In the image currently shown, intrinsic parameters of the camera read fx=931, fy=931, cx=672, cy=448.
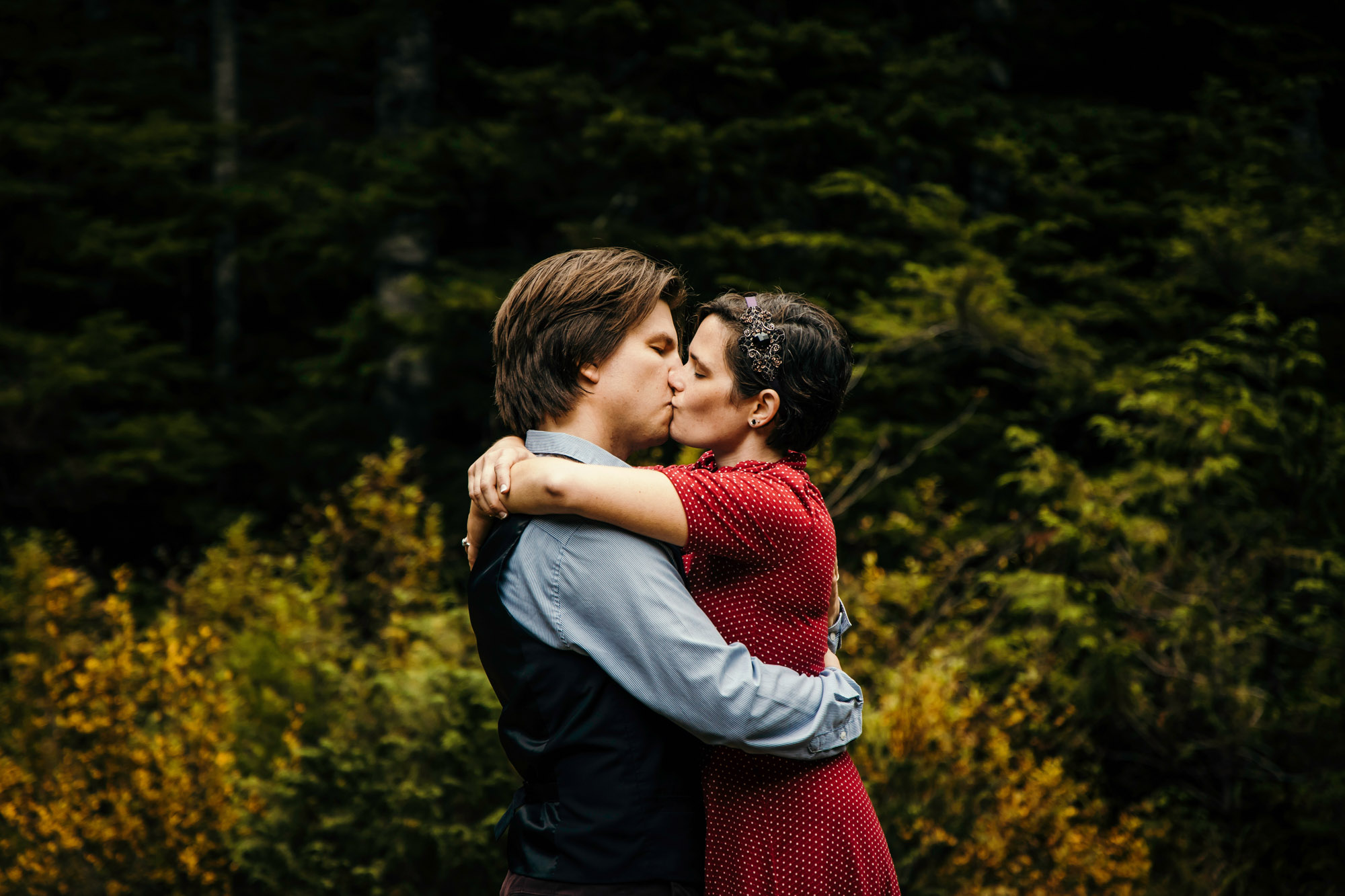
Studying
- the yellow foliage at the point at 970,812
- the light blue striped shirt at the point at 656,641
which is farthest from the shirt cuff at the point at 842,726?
the yellow foliage at the point at 970,812

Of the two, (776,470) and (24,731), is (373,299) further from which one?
(776,470)

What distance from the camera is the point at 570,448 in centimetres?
163

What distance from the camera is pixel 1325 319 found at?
5.38 metres

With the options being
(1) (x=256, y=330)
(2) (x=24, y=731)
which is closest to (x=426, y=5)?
(1) (x=256, y=330)

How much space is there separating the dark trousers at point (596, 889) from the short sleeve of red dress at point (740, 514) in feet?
1.78

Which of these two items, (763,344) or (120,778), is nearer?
(763,344)

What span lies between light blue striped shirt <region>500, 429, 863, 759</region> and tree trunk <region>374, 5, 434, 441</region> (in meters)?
7.23

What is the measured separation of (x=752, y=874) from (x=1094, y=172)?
23.6 feet

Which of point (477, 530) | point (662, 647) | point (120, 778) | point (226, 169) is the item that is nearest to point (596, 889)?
point (662, 647)

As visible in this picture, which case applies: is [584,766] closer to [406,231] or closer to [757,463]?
[757,463]

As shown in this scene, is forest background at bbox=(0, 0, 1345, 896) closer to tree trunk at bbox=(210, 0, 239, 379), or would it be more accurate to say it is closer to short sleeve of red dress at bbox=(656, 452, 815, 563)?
tree trunk at bbox=(210, 0, 239, 379)

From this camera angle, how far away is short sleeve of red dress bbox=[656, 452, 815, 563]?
4.99ft

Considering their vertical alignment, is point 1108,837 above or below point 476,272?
below

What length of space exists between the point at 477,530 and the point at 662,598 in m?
0.45
